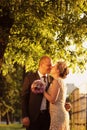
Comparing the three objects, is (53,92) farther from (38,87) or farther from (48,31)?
(48,31)

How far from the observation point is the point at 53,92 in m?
7.82

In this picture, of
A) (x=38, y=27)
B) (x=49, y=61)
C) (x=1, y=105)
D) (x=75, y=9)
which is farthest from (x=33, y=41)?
(x=1, y=105)

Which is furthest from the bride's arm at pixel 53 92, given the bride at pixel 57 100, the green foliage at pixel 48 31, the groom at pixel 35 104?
the green foliage at pixel 48 31

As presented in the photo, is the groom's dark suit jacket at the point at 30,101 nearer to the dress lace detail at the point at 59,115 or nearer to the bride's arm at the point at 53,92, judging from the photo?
the bride's arm at the point at 53,92

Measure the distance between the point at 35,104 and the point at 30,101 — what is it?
0.09 metres

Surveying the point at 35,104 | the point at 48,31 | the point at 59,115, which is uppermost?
the point at 48,31

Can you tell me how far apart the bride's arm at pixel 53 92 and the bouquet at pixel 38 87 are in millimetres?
95

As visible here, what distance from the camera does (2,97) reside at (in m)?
61.6

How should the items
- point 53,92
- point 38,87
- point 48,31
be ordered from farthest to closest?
point 48,31, point 53,92, point 38,87

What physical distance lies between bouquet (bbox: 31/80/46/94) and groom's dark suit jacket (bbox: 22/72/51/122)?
4.5 inches

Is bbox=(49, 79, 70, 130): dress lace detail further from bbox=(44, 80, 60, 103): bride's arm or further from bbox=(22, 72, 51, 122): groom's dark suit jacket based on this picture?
bbox=(22, 72, 51, 122): groom's dark suit jacket

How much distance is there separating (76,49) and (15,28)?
3381mm

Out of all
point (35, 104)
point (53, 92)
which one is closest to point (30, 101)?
point (35, 104)

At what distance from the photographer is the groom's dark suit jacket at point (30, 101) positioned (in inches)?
309
